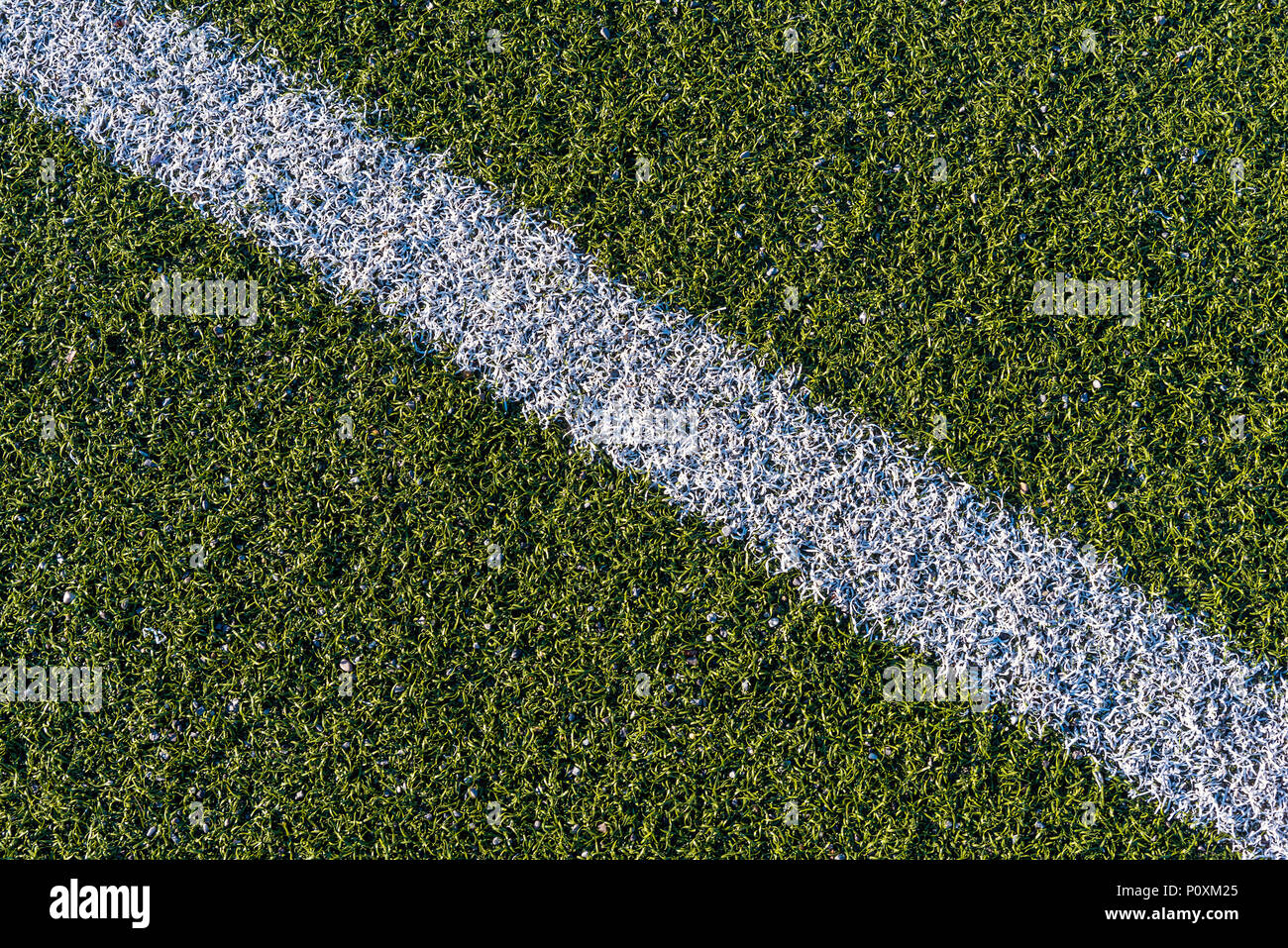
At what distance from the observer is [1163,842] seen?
2.03 metres

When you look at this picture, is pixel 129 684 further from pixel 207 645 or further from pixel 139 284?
pixel 139 284

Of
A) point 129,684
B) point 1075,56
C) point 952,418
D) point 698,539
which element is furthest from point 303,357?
point 1075,56

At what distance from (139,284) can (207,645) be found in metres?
1.04

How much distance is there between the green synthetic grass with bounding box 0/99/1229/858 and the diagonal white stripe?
112 millimetres

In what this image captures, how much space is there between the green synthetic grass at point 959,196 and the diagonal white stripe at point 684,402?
11 centimetres

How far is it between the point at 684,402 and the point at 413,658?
1.02 meters

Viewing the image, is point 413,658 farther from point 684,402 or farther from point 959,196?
point 959,196

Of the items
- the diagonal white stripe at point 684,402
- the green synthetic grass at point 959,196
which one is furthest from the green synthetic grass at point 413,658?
the green synthetic grass at point 959,196

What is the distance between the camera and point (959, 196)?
2135 mm

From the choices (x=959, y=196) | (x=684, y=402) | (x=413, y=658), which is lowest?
(x=413, y=658)

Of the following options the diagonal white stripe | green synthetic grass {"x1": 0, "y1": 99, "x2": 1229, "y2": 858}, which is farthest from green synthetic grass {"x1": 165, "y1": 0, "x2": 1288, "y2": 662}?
green synthetic grass {"x1": 0, "y1": 99, "x2": 1229, "y2": 858}

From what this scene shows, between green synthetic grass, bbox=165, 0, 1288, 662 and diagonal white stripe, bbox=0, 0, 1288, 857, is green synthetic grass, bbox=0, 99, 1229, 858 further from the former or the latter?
green synthetic grass, bbox=165, 0, 1288, 662

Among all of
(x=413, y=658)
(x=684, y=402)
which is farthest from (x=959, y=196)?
(x=413, y=658)

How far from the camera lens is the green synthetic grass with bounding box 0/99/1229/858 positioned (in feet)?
6.71
